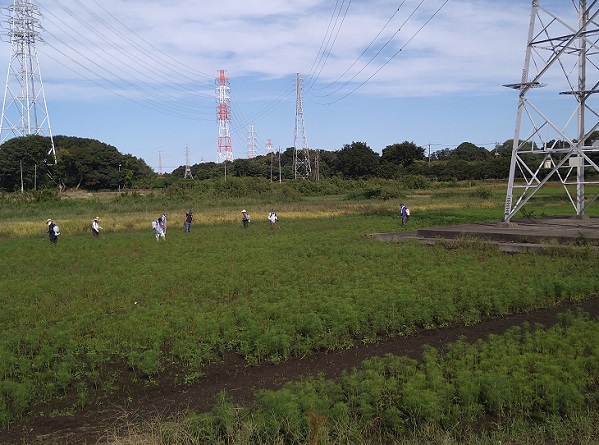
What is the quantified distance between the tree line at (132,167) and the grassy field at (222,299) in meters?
51.3

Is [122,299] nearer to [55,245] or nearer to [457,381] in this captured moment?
[457,381]

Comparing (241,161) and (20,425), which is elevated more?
(241,161)

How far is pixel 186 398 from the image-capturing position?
8.24m

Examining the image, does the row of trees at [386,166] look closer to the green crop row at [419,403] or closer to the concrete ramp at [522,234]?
the concrete ramp at [522,234]

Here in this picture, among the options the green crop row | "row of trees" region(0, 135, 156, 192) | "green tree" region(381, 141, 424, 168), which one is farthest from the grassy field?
"green tree" region(381, 141, 424, 168)

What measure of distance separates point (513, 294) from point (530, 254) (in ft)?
22.6

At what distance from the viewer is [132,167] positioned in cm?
8125

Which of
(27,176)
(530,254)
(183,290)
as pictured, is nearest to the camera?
(183,290)

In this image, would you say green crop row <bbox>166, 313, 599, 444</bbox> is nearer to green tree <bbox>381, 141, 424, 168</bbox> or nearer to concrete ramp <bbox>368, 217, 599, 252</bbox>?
concrete ramp <bbox>368, 217, 599, 252</bbox>

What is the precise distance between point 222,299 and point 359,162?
79.9 meters

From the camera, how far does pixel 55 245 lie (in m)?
25.8

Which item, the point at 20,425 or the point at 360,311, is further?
the point at 360,311

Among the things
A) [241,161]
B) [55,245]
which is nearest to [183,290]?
[55,245]

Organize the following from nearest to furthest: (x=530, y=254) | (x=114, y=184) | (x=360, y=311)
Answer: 1. (x=360, y=311)
2. (x=530, y=254)
3. (x=114, y=184)
